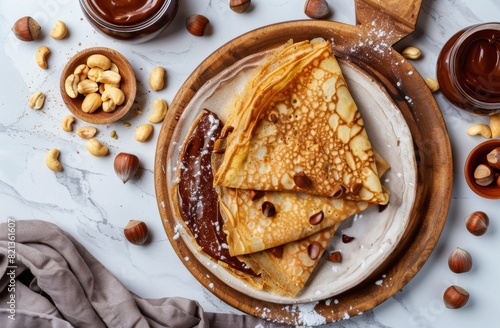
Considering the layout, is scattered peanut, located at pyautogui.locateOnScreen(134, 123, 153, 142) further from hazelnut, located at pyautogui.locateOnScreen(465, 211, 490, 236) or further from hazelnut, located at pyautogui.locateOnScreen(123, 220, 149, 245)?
hazelnut, located at pyautogui.locateOnScreen(465, 211, 490, 236)

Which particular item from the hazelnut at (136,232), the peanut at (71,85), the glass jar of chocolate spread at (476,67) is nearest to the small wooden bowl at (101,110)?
the peanut at (71,85)

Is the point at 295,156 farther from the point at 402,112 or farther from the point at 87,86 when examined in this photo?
the point at 87,86

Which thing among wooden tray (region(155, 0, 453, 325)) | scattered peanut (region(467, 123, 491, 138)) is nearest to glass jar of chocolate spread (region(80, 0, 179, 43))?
wooden tray (region(155, 0, 453, 325))

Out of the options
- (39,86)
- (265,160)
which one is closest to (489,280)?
(265,160)

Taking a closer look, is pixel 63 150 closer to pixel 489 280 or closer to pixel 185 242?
pixel 185 242

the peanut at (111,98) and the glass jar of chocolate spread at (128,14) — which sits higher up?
the glass jar of chocolate spread at (128,14)

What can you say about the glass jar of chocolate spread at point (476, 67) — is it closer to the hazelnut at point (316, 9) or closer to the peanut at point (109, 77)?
the hazelnut at point (316, 9)

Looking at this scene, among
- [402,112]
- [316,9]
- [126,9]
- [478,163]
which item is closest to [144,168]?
[126,9]
